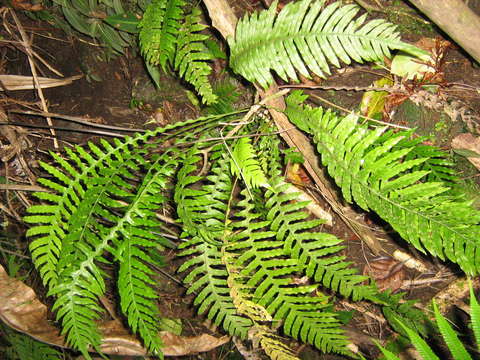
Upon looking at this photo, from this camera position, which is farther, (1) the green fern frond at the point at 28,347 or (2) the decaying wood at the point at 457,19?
(1) the green fern frond at the point at 28,347

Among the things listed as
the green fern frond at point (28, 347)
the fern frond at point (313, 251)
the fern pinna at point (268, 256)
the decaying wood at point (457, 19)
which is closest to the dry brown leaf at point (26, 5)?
the fern pinna at point (268, 256)

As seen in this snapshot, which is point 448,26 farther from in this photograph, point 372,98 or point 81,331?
point 81,331

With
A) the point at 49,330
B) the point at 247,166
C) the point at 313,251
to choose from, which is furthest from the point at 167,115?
the point at 49,330

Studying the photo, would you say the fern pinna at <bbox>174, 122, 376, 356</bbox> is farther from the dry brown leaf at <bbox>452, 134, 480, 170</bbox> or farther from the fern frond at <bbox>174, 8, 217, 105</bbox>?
the dry brown leaf at <bbox>452, 134, 480, 170</bbox>

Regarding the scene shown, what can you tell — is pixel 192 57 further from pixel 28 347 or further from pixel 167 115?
pixel 28 347

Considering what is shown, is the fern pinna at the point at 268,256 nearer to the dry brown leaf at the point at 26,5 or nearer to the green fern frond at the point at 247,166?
the green fern frond at the point at 247,166

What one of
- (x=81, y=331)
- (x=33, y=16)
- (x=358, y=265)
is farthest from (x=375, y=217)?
(x=33, y=16)
